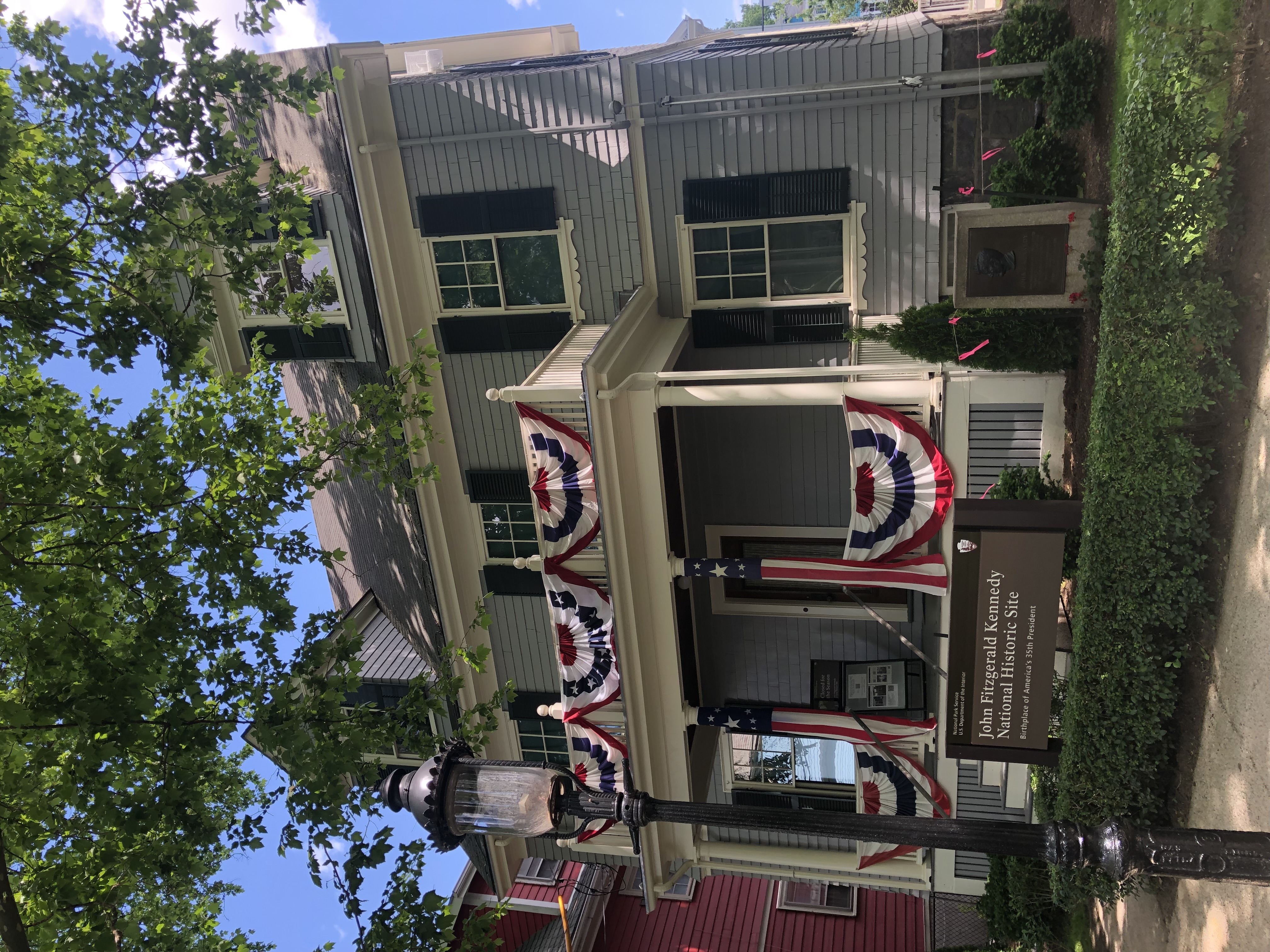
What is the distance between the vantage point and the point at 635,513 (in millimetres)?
12289

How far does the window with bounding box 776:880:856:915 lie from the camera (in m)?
18.5

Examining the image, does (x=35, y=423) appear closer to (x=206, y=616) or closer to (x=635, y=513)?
(x=206, y=616)

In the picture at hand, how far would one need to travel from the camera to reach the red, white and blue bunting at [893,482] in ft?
33.7

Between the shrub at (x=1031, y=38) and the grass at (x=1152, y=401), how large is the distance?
1864mm

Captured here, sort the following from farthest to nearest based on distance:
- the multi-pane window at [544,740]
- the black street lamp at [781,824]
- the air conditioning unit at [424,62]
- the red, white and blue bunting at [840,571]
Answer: the air conditioning unit at [424,62] → the multi-pane window at [544,740] → the red, white and blue bunting at [840,571] → the black street lamp at [781,824]

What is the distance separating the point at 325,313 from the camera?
14.2 metres

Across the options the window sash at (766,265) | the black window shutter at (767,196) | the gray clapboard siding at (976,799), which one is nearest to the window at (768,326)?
the window sash at (766,265)

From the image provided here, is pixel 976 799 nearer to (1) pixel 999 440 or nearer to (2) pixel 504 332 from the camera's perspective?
(1) pixel 999 440

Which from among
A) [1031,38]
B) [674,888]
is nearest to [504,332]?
[1031,38]

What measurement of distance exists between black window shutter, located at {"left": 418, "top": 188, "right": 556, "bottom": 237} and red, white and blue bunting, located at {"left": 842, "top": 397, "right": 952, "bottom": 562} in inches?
261

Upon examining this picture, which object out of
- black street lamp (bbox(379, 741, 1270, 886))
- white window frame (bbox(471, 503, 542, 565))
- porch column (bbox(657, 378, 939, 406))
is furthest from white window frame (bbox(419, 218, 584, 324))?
black street lamp (bbox(379, 741, 1270, 886))

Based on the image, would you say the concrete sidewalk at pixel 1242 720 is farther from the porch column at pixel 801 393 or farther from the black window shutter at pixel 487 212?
the black window shutter at pixel 487 212

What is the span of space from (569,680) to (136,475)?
22.7 ft

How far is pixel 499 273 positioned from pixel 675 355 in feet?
12.4
